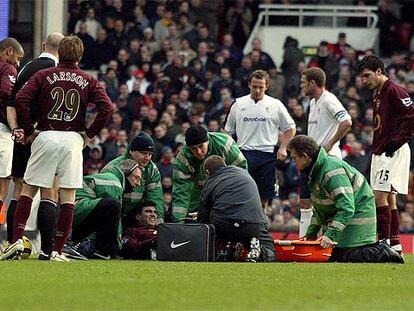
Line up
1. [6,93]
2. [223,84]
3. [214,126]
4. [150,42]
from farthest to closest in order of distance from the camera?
1. [150,42]
2. [223,84]
3. [214,126]
4. [6,93]

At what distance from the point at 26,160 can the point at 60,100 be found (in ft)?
5.89

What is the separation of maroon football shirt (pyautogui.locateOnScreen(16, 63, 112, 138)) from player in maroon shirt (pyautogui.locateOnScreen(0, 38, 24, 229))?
4.72 ft

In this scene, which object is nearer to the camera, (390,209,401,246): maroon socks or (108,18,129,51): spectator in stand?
(390,209,401,246): maroon socks

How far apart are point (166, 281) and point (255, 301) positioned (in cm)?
164

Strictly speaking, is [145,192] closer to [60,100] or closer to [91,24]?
[60,100]

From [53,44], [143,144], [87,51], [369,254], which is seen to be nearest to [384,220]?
[369,254]

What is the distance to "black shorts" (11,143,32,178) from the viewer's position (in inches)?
600

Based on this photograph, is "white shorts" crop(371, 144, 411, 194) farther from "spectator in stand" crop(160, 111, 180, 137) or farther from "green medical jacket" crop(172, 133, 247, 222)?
"spectator in stand" crop(160, 111, 180, 137)

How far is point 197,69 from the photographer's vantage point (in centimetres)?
2838

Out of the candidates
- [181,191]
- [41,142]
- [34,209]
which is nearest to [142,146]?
[181,191]

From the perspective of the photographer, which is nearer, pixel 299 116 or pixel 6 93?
pixel 6 93

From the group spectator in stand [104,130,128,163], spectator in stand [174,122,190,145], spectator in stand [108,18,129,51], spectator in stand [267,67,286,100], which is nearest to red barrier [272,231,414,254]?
spectator in stand [174,122,190,145]

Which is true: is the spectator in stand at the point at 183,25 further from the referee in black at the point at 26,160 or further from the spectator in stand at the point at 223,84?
the referee in black at the point at 26,160

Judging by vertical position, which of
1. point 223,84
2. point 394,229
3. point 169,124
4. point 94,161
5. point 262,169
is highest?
point 223,84
